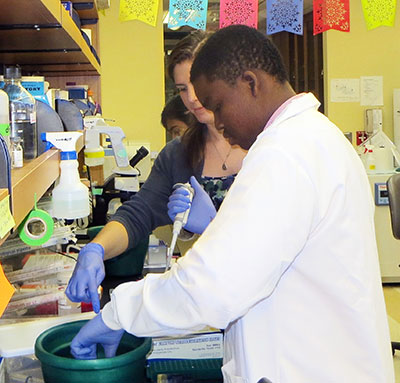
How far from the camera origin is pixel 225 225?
0.98 m

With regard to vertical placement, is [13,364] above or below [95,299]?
below

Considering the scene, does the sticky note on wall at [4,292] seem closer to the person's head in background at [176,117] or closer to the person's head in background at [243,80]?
the person's head in background at [243,80]

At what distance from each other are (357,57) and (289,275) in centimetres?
480

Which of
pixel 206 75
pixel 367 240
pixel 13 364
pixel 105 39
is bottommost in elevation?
pixel 13 364

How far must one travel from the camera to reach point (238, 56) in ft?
3.97

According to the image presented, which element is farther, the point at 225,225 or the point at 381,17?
the point at 381,17

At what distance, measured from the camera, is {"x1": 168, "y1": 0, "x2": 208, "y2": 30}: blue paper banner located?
4332mm

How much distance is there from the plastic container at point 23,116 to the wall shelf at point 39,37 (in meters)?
0.18

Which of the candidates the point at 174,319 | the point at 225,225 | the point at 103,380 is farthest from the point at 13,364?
the point at 225,225

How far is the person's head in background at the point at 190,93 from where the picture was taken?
2027mm

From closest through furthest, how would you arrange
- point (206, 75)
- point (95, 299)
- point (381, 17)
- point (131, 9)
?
1. point (206, 75)
2. point (95, 299)
3. point (131, 9)
4. point (381, 17)

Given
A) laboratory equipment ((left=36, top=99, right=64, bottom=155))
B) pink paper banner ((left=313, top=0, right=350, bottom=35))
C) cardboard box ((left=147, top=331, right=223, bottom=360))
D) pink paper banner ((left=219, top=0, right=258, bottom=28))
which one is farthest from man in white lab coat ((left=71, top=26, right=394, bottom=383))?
pink paper banner ((left=313, top=0, right=350, bottom=35))

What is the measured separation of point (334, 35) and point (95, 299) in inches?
185

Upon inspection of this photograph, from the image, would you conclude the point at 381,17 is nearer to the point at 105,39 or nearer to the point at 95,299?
the point at 105,39
